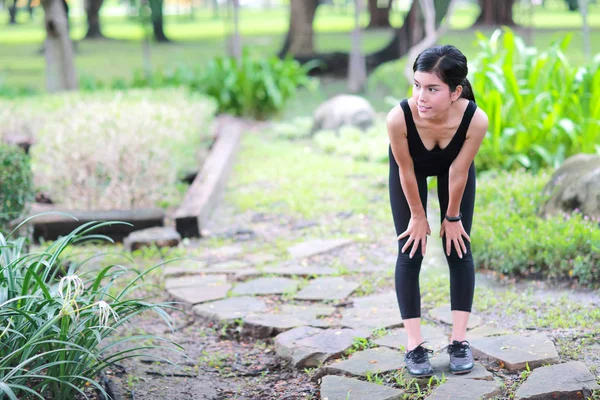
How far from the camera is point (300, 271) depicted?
4996 millimetres

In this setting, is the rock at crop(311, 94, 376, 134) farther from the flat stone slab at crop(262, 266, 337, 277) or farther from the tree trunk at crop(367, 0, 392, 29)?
the tree trunk at crop(367, 0, 392, 29)

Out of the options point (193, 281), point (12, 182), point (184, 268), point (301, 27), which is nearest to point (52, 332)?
point (193, 281)

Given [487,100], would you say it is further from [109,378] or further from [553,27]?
[553,27]

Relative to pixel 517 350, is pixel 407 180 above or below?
above

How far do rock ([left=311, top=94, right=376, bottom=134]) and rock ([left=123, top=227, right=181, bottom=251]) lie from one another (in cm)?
507

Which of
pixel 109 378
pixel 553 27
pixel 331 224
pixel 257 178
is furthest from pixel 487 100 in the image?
pixel 553 27

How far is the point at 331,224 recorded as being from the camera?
624 centimetres

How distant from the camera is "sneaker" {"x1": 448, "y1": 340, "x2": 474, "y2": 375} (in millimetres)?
3221

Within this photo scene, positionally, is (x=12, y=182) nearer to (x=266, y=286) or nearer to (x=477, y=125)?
(x=266, y=286)

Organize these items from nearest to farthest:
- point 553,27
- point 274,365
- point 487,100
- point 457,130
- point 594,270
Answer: point 457,130 < point 274,365 < point 594,270 < point 487,100 < point 553,27

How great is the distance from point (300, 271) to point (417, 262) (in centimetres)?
184

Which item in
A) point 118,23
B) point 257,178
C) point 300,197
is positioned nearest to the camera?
point 300,197

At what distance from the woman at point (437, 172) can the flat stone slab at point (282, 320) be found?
0.89 metres

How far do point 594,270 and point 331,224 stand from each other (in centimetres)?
236
